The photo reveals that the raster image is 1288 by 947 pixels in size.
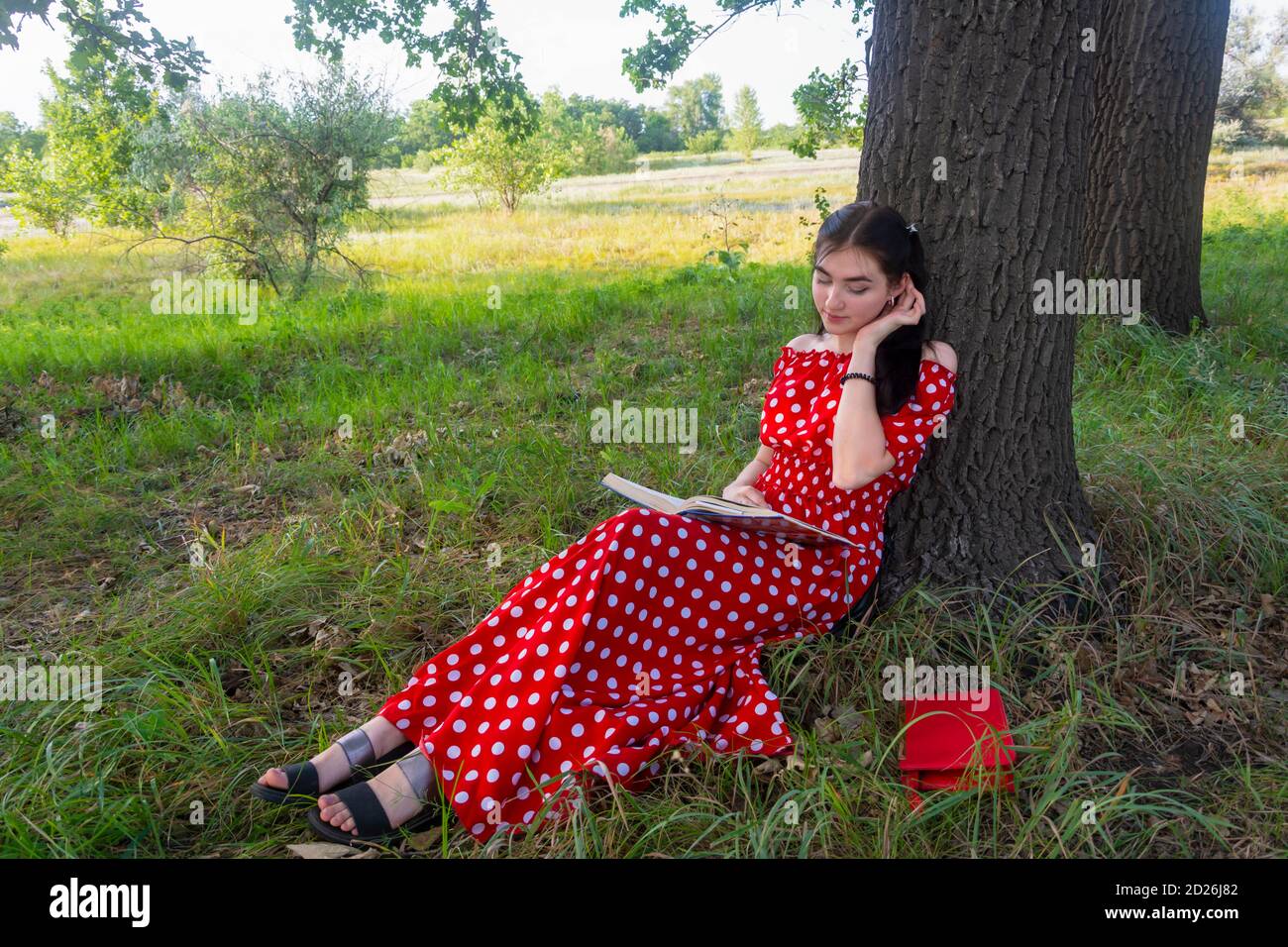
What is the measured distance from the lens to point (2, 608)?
137 inches

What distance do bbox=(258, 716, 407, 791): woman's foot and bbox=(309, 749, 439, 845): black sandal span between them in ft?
0.29

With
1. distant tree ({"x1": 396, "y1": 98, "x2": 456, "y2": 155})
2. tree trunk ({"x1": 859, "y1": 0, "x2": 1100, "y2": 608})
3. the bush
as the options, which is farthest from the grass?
the bush

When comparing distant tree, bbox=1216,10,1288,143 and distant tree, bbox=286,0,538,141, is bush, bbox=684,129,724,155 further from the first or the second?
distant tree, bbox=286,0,538,141

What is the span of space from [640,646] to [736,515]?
1.55 feet

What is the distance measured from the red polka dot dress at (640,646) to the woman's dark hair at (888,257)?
0.21 feet

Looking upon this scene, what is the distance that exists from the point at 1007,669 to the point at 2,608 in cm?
378

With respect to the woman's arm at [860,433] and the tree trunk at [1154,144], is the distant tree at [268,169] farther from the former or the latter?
the woman's arm at [860,433]

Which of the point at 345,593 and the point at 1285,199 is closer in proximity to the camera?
the point at 345,593

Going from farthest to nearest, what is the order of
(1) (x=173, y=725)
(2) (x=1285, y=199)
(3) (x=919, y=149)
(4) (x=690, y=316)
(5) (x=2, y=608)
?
(2) (x=1285, y=199)
(4) (x=690, y=316)
(5) (x=2, y=608)
(3) (x=919, y=149)
(1) (x=173, y=725)

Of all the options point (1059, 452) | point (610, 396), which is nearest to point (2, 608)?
point (610, 396)

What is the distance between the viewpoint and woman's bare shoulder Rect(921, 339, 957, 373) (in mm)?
2725

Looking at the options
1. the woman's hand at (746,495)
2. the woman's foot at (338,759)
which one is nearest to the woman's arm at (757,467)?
the woman's hand at (746,495)

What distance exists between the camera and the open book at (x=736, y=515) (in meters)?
2.53
